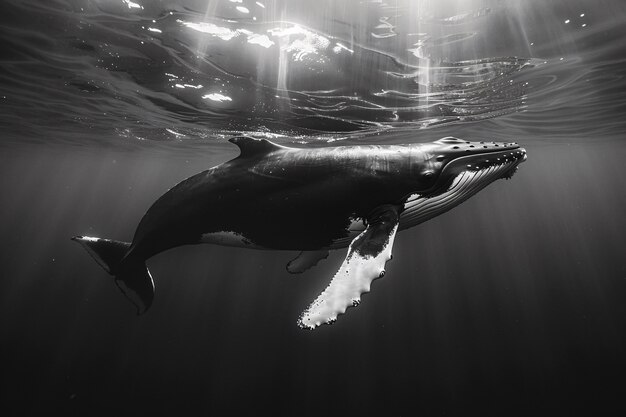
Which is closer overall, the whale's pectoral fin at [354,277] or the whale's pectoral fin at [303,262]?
the whale's pectoral fin at [354,277]

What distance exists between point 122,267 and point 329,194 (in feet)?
14.1

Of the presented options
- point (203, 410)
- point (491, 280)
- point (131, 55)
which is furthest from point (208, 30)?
point (491, 280)

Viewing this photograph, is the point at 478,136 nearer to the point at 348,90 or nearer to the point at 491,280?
the point at 348,90

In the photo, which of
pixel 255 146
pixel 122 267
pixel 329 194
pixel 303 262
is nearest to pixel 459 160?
pixel 329 194

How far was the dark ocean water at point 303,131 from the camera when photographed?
9.12 meters

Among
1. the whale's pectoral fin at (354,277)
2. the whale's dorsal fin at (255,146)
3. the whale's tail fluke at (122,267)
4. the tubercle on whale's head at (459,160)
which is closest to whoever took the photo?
the whale's pectoral fin at (354,277)

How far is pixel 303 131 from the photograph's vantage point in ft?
66.8

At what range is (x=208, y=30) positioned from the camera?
922 cm

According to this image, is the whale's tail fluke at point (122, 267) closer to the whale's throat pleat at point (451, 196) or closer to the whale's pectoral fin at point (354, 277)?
the whale's pectoral fin at point (354, 277)

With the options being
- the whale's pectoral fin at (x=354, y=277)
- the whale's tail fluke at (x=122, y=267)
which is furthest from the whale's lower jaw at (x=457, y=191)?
the whale's tail fluke at (x=122, y=267)

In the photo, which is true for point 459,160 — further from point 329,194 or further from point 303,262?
point 303,262

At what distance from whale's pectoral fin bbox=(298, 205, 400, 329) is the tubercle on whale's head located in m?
0.98

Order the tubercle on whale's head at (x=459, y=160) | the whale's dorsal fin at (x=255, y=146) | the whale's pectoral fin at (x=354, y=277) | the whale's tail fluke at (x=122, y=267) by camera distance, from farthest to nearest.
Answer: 1. the whale's tail fluke at (x=122, y=267)
2. the whale's dorsal fin at (x=255, y=146)
3. the tubercle on whale's head at (x=459, y=160)
4. the whale's pectoral fin at (x=354, y=277)

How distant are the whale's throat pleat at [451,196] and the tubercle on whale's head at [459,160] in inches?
3.0
